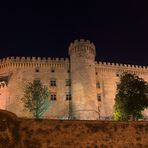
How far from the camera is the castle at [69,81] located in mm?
51969

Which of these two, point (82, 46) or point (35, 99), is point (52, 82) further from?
point (35, 99)

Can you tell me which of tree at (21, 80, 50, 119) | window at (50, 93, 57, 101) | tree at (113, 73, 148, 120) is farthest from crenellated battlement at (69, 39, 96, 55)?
tree at (113, 73, 148, 120)

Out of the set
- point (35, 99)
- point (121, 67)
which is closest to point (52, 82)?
point (35, 99)

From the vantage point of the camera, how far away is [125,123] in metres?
23.6

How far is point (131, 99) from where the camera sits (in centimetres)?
3950

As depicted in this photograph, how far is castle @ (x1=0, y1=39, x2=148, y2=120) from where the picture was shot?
171ft

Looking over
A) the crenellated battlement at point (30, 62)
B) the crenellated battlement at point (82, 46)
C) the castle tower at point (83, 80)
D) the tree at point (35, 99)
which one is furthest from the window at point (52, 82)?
the crenellated battlement at point (82, 46)

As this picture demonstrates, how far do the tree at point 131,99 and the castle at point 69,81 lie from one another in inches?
398

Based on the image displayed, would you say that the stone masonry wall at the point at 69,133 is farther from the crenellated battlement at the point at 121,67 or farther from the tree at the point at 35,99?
the crenellated battlement at the point at 121,67

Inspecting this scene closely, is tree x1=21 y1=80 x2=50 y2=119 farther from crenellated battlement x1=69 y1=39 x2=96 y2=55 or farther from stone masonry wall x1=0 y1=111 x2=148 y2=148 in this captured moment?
stone masonry wall x1=0 y1=111 x2=148 y2=148

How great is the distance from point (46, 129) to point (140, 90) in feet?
68.6

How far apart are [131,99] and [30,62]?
22.3 m

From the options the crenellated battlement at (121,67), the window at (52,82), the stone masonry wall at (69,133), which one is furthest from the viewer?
the crenellated battlement at (121,67)

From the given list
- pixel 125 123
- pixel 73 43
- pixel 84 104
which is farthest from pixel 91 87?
pixel 125 123
